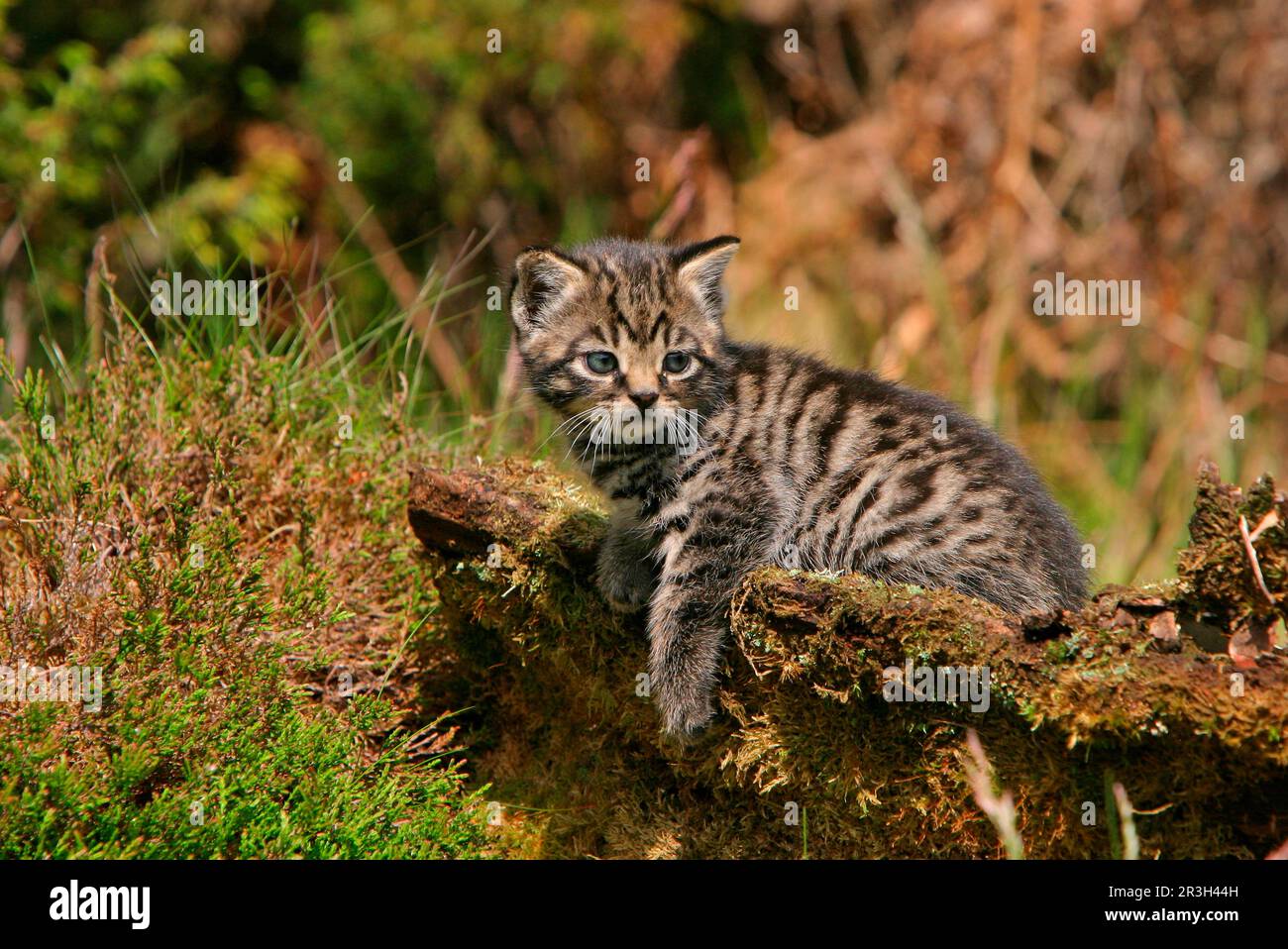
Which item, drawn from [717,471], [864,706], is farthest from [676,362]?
[864,706]

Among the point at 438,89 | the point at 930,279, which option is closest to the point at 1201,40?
the point at 930,279

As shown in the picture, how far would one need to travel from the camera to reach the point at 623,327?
14.8 ft

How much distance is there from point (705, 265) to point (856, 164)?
5986mm

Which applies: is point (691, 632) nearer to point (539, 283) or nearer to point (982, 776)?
point (982, 776)

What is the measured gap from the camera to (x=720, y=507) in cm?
441

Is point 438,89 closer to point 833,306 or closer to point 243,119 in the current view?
point 243,119

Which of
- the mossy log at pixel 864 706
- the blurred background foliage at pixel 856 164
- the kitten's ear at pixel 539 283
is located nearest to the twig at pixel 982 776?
the mossy log at pixel 864 706

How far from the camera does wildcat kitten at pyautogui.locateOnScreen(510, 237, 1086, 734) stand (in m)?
4.30

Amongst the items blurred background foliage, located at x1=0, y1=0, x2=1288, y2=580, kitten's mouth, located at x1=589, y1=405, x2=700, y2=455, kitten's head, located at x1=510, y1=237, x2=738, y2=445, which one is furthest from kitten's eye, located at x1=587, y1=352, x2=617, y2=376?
blurred background foliage, located at x1=0, y1=0, x2=1288, y2=580

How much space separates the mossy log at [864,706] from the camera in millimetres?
3529

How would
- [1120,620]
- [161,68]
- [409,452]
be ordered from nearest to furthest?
[1120,620] → [409,452] → [161,68]

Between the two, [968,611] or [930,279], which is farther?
[930,279]

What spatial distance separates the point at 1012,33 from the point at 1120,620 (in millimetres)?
7252

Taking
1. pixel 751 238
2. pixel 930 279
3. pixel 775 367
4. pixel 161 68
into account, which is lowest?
pixel 775 367
